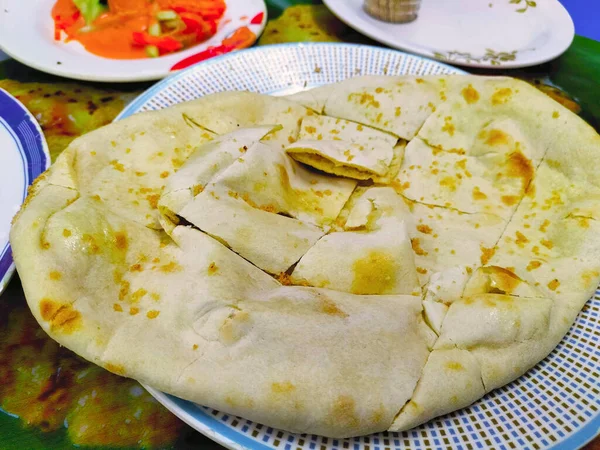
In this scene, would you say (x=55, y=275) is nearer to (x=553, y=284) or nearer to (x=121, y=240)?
(x=121, y=240)

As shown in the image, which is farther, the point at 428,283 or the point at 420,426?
the point at 428,283

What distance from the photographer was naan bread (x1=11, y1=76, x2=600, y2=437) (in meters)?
1.72

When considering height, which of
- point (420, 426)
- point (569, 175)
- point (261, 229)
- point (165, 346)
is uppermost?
point (569, 175)

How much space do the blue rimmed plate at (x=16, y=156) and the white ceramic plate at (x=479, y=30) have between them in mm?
2724

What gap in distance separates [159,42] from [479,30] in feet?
9.72

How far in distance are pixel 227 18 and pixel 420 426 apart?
3967 millimetres

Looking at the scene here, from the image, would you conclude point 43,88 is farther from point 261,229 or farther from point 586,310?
point 586,310

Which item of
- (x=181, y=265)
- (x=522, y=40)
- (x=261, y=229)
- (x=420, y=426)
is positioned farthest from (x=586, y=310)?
(x=522, y=40)

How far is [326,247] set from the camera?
211 cm

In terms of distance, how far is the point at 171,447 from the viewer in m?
1.94

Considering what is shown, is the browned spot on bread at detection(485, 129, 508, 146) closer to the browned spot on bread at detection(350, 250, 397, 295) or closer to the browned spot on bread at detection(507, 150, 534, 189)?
the browned spot on bread at detection(507, 150, 534, 189)

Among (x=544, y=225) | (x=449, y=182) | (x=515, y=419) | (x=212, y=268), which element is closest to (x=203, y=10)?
(x=449, y=182)

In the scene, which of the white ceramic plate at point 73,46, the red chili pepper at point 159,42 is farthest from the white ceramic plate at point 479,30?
the red chili pepper at point 159,42

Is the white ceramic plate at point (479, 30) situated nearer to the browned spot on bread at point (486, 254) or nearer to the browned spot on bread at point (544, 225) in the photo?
the browned spot on bread at point (544, 225)
